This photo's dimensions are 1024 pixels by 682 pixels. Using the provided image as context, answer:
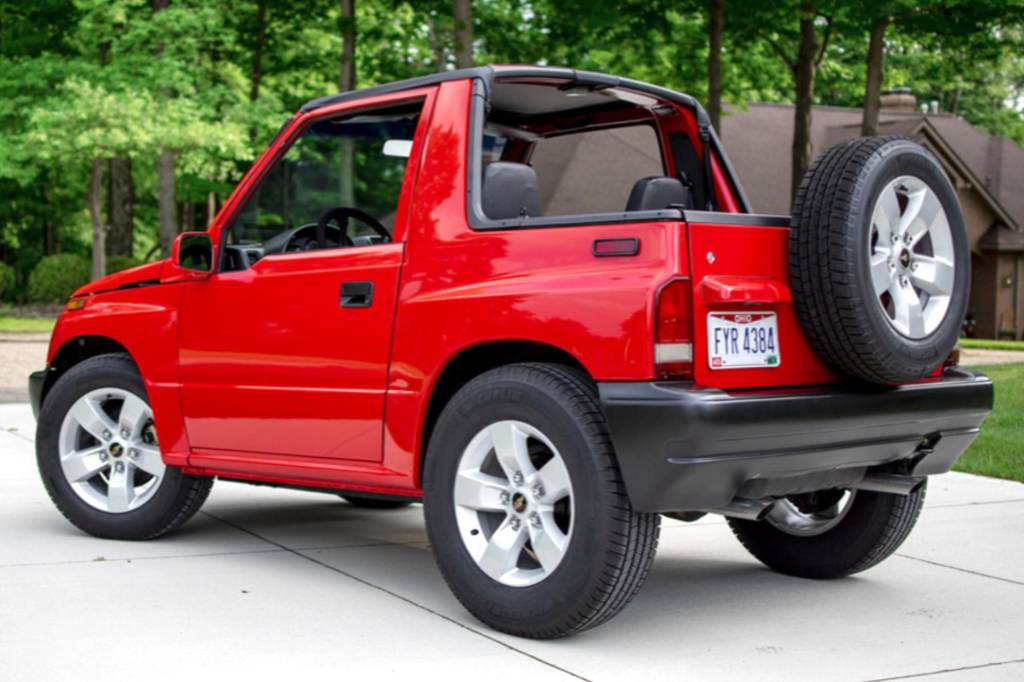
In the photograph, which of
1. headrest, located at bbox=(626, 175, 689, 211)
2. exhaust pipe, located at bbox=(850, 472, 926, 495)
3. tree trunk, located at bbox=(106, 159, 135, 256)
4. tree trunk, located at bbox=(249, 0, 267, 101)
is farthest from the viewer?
tree trunk, located at bbox=(106, 159, 135, 256)

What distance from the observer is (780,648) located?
4.70 m

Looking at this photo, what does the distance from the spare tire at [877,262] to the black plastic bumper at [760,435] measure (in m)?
0.20

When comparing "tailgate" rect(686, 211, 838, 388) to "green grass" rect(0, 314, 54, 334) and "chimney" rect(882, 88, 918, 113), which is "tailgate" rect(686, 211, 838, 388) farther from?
"chimney" rect(882, 88, 918, 113)

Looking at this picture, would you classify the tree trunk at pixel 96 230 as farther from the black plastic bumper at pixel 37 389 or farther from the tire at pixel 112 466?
the tire at pixel 112 466

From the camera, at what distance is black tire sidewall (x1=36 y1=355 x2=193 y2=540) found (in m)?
6.35

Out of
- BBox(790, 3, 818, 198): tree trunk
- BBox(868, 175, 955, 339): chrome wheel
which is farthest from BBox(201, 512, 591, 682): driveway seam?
BBox(790, 3, 818, 198): tree trunk

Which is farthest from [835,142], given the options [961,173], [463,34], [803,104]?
[463,34]

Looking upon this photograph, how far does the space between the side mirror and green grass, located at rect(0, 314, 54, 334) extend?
71.6ft

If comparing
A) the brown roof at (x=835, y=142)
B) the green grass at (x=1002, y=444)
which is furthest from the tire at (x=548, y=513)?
the brown roof at (x=835, y=142)

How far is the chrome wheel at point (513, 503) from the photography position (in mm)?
4629

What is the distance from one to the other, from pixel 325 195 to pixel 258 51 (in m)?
26.7

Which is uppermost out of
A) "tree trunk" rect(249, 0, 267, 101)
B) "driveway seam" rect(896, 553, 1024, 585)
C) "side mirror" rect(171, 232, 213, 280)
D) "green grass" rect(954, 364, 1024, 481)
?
"tree trunk" rect(249, 0, 267, 101)

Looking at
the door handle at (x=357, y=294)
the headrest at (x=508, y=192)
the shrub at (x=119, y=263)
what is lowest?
the shrub at (x=119, y=263)

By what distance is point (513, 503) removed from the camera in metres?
4.75
